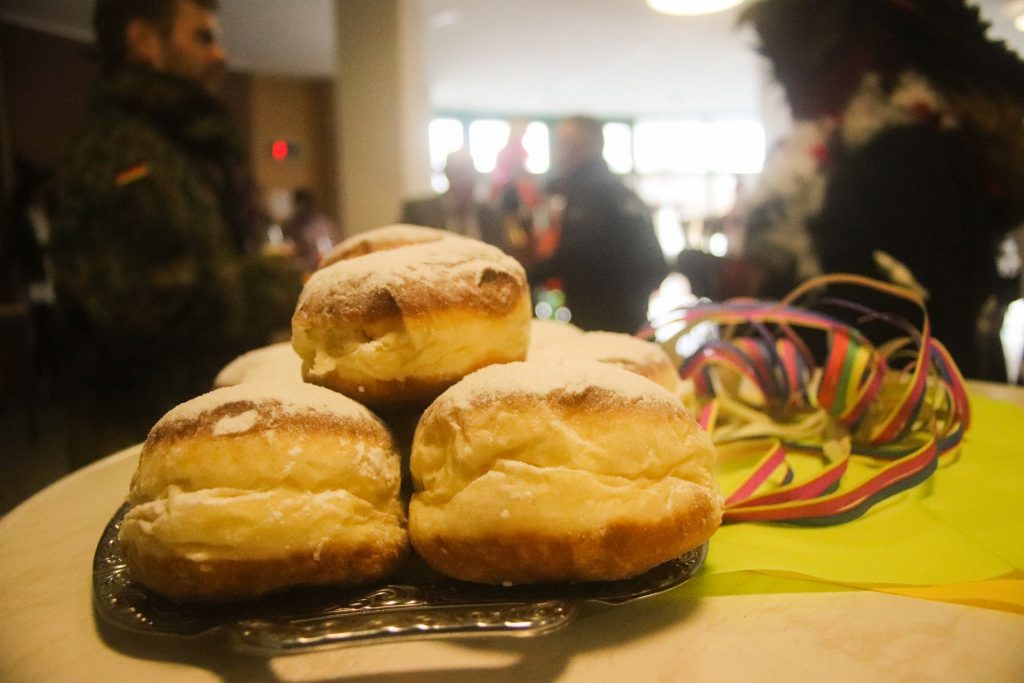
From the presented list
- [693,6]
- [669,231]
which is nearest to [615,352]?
[669,231]

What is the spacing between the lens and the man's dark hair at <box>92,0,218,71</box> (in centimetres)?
138

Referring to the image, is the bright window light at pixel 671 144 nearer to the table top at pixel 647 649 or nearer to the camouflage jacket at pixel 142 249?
the camouflage jacket at pixel 142 249

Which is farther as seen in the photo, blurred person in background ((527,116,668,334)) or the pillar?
the pillar

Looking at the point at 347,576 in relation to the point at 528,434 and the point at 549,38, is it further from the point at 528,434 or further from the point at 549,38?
the point at 549,38

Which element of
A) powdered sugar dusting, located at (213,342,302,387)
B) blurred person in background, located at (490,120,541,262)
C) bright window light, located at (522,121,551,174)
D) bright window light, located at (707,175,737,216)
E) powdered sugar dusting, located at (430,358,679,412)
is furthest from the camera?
bright window light, located at (522,121,551,174)

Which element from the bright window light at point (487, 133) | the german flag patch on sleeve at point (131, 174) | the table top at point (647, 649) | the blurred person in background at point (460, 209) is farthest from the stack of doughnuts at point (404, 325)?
the bright window light at point (487, 133)

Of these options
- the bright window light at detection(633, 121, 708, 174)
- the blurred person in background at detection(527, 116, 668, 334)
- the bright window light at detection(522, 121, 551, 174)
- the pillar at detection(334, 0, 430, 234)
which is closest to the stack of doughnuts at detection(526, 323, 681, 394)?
the blurred person in background at detection(527, 116, 668, 334)

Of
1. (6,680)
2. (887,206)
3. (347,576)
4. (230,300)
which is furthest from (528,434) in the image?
(887,206)

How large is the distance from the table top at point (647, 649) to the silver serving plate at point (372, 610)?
26 mm

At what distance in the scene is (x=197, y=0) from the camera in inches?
56.2

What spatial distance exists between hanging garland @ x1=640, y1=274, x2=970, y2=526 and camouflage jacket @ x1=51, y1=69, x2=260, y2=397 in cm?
86

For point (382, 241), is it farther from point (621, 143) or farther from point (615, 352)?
point (621, 143)

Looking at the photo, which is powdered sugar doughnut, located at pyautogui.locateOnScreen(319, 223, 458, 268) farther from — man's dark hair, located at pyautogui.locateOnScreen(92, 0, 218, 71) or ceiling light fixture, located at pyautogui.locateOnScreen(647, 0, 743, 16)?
ceiling light fixture, located at pyautogui.locateOnScreen(647, 0, 743, 16)

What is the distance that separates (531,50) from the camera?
21.9 feet
